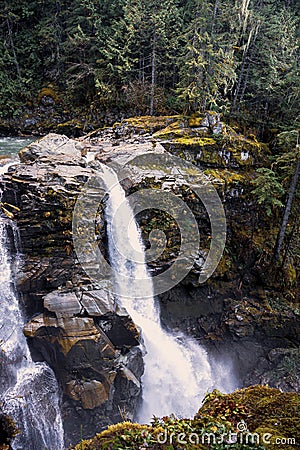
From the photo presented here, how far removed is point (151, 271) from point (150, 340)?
2.59m

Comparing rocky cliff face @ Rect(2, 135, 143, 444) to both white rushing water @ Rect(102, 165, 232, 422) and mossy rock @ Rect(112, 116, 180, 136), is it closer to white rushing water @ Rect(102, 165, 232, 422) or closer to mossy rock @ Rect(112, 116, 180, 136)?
white rushing water @ Rect(102, 165, 232, 422)

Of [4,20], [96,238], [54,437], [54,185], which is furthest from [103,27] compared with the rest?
[54,437]

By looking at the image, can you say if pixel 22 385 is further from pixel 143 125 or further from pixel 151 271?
pixel 143 125

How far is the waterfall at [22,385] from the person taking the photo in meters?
7.87

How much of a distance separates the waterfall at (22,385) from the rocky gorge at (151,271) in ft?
0.94

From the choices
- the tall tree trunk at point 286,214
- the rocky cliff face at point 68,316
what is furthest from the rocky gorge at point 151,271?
the tall tree trunk at point 286,214

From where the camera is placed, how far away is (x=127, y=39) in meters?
19.0

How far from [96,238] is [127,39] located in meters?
15.1

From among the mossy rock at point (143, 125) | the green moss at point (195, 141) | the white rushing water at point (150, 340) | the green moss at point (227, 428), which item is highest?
the mossy rock at point (143, 125)

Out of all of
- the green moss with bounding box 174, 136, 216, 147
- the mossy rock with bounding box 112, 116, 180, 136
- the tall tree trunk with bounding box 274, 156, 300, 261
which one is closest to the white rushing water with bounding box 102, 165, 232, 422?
the green moss with bounding box 174, 136, 216, 147

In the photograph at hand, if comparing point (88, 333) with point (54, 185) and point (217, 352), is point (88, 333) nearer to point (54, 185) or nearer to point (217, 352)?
point (54, 185)

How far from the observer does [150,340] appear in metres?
11.0

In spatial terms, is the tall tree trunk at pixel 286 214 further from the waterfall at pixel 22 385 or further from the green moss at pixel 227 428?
the green moss at pixel 227 428

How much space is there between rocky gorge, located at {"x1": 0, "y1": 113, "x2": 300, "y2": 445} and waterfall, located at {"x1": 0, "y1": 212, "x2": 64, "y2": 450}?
0.29 m
